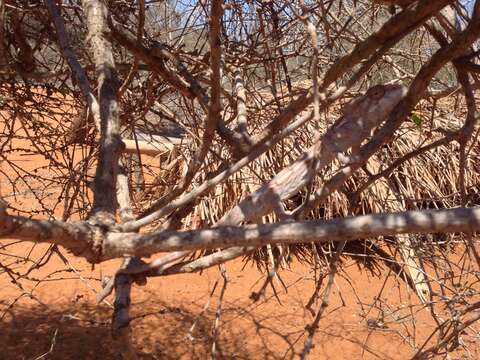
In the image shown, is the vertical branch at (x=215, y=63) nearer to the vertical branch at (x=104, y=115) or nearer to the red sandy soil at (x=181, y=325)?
the vertical branch at (x=104, y=115)

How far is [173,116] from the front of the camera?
236 centimetres

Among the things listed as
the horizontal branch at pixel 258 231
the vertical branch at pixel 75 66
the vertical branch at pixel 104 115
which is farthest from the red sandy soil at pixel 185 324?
the horizontal branch at pixel 258 231

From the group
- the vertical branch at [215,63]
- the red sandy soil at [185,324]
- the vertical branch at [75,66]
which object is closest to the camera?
the vertical branch at [215,63]

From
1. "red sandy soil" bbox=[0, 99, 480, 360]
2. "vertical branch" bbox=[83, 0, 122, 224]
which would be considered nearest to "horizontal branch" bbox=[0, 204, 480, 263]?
"vertical branch" bbox=[83, 0, 122, 224]

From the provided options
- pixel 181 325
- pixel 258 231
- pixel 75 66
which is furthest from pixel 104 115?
pixel 181 325

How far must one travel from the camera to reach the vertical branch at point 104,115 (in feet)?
3.99

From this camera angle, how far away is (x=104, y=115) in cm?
142

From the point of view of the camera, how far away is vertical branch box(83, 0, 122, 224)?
122 centimetres

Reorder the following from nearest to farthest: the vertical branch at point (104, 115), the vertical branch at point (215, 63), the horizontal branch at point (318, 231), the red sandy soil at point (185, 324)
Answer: the horizontal branch at point (318, 231)
the vertical branch at point (104, 115)
the vertical branch at point (215, 63)
the red sandy soil at point (185, 324)

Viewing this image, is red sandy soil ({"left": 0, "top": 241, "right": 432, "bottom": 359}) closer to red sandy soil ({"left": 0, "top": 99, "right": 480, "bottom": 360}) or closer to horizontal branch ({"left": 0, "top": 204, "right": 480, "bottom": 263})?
red sandy soil ({"left": 0, "top": 99, "right": 480, "bottom": 360})

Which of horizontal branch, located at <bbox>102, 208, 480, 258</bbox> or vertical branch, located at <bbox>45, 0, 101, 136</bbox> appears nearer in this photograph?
horizontal branch, located at <bbox>102, 208, 480, 258</bbox>

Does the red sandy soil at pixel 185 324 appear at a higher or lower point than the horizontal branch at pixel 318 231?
lower

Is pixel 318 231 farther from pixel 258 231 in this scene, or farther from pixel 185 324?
pixel 185 324

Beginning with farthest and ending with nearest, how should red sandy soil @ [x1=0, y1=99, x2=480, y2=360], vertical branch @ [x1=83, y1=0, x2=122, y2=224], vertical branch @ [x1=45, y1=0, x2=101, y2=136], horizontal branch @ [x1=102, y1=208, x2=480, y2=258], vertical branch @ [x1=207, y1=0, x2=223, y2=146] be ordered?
1. red sandy soil @ [x1=0, y1=99, x2=480, y2=360]
2. vertical branch @ [x1=45, y1=0, x2=101, y2=136]
3. vertical branch @ [x1=207, y1=0, x2=223, y2=146]
4. vertical branch @ [x1=83, y1=0, x2=122, y2=224]
5. horizontal branch @ [x1=102, y1=208, x2=480, y2=258]
